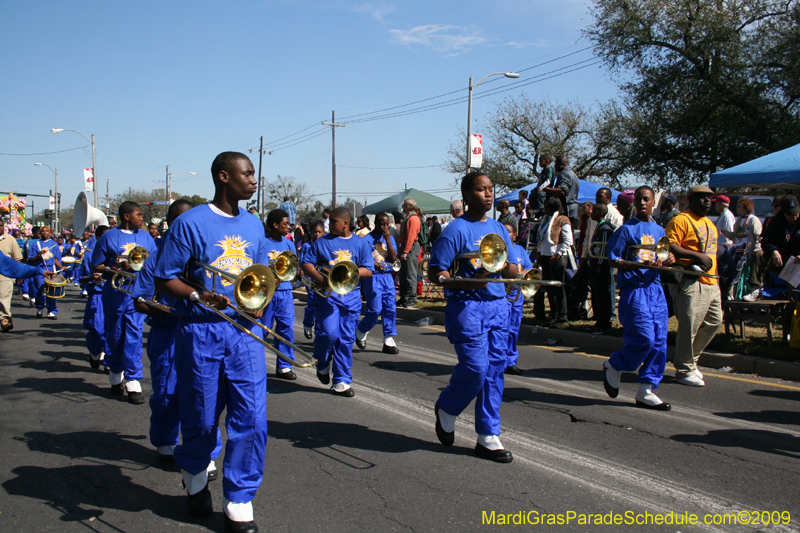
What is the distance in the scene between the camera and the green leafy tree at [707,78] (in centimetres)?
2314

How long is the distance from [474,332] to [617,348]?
5.32m

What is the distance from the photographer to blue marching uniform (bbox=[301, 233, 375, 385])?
257 inches

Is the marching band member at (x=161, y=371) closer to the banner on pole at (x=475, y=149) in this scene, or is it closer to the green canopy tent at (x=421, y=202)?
the banner on pole at (x=475, y=149)

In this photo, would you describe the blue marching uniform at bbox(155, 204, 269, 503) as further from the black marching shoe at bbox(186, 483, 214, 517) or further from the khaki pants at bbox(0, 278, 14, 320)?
the khaki pants at bbox(0, 278, 14, 320)

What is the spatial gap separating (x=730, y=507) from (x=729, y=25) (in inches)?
981

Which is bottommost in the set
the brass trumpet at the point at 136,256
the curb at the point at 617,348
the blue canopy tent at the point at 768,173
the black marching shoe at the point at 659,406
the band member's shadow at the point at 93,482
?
the band member's shadow at the point at 93,482

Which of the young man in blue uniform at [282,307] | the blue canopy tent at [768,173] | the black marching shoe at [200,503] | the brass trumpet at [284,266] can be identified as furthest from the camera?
the blue canopy tent at [768,173]

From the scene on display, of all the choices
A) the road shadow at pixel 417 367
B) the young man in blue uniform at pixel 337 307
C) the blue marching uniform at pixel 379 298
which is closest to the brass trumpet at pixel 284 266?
the young man in blue uniform at pixel 337 307

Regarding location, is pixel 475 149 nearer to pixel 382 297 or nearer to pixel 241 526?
pixel 382 297

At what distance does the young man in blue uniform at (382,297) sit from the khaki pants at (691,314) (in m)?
3.90

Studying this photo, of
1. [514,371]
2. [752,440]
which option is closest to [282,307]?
[514,371]

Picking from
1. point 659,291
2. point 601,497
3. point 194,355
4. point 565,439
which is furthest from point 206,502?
point 659,291

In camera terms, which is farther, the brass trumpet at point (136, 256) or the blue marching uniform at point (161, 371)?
the brass trumpet at point (136, 256)

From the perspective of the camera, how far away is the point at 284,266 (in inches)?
155
